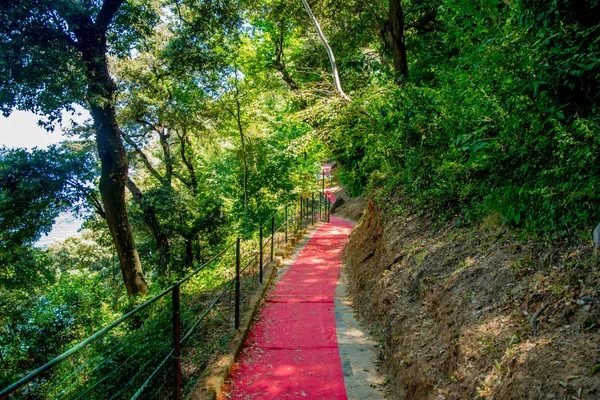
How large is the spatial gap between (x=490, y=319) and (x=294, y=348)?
2781 mm

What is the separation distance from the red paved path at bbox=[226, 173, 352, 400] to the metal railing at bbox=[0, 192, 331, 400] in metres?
0.46

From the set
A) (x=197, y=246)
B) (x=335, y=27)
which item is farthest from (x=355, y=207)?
(x=335, y=27)

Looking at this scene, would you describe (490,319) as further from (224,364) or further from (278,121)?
(278,121)

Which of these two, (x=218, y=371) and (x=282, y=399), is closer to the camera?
(x=282, y=399)

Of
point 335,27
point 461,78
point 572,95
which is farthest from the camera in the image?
point 335,27

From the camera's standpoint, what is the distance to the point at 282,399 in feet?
12.7

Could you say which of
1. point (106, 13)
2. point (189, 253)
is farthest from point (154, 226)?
point (106, 13)

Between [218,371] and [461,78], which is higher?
[461,78]

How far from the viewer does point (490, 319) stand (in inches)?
122

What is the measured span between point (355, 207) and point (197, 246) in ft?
27.5

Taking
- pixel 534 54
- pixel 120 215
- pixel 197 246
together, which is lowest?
pixel 197 246

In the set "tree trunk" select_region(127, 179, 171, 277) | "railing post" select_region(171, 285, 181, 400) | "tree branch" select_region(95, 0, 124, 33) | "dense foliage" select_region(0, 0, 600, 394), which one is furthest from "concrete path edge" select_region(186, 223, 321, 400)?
"tree trunk" select_region(127, 179, 171, 277)

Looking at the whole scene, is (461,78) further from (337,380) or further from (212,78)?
(212,78)

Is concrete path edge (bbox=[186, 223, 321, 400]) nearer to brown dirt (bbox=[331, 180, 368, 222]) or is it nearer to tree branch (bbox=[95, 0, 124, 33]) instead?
tree branch (bbox=[95, 0, 124, 33])
